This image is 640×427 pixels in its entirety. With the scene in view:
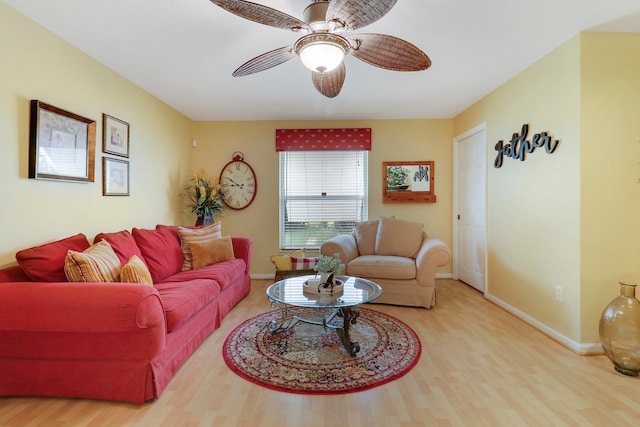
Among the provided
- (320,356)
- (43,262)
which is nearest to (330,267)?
(320,356)

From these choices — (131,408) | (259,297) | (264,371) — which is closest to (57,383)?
(131,408)

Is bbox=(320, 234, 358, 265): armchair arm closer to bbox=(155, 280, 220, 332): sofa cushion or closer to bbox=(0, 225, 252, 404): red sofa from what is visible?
bbox=(155, 280, 220, 332): sofa cushion

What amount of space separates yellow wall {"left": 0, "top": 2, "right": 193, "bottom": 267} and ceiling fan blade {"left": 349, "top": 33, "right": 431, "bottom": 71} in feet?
7.02

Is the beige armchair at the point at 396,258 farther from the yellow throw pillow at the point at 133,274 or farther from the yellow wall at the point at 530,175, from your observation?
the yellow throw pillow at the point at 133,274

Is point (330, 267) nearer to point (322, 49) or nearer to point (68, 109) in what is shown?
point (322, 49)

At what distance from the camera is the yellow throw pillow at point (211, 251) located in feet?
9.91

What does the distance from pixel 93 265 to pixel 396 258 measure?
2796mm

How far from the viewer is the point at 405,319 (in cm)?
285

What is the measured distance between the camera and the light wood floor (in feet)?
4.99

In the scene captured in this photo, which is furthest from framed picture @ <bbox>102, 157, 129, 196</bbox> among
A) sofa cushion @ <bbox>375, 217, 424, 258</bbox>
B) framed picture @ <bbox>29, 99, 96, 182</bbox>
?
sofa cushion @ <bbox>375, 217, 424, 258</bbox>

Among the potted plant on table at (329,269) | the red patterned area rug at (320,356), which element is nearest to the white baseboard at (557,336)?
the red patterned area rug at (320,356)

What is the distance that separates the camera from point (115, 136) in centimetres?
273

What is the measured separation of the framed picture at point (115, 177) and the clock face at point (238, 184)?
151cm

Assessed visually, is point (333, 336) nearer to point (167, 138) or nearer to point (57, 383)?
point (57, 383)
